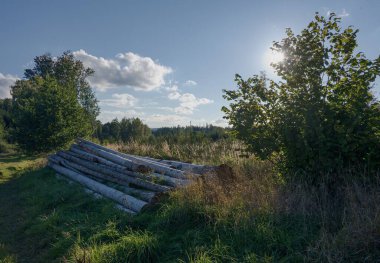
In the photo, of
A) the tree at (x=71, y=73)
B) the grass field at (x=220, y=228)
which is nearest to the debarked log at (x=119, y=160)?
the grass field at (x=220, y=228)

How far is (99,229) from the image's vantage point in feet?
19.2

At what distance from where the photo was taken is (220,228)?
5012 millimetres

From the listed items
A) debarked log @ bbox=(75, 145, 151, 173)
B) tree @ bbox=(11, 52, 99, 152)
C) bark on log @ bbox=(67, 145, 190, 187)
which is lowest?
bark on log @ bbox=(67, 145, 190, 187)

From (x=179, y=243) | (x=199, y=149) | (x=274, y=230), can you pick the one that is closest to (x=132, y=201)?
(x=179, y=243)

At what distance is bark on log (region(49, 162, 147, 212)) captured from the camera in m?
7.03

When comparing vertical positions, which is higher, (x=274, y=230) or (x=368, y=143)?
(x=368, y=143)

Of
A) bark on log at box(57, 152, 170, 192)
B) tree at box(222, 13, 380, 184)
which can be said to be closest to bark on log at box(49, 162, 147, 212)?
bark on log at box(57, 152, 170, 192)

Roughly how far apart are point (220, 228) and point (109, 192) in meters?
4.31

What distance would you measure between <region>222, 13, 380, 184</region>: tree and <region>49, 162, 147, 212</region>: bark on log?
285 cm

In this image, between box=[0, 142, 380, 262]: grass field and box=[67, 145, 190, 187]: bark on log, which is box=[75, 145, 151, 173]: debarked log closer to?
box=[67, 145, 190, 187]: bark on log

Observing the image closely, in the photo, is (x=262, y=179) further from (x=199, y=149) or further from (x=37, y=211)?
(x=199, y=149)

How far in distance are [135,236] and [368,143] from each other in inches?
170

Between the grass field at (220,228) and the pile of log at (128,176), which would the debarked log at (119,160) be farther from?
the grass field at (220,228)

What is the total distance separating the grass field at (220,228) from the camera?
4.00 m
